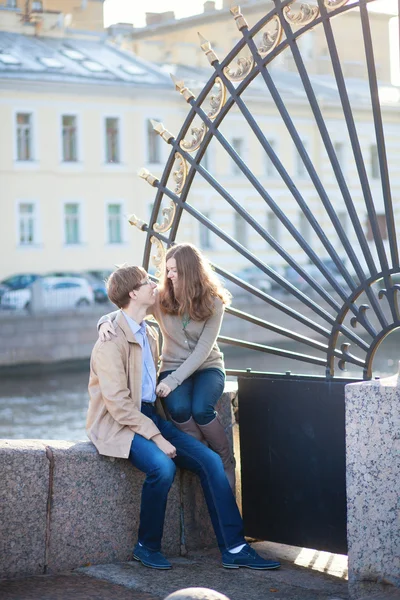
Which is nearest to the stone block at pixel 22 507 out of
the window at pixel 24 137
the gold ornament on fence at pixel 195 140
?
the gold ornament on fence at pixel 195 140

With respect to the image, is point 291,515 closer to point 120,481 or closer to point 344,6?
point 120,481

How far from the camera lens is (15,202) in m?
33.6

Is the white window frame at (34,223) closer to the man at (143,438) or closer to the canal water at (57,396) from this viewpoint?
the canal water at (57,396)

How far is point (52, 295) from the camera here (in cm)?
3034

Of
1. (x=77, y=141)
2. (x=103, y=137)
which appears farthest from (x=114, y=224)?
(x=77, y=141)

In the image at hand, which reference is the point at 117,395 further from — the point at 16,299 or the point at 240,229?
the point at 240,229

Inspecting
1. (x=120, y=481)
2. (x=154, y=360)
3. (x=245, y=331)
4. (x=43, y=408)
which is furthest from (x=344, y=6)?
(x=245, y=331)

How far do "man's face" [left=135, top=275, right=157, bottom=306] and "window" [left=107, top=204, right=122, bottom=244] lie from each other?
30.8 metres

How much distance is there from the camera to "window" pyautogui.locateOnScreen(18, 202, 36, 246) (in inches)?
1320

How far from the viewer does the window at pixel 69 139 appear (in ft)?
114

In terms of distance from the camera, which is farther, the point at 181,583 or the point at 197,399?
the point at 197,399

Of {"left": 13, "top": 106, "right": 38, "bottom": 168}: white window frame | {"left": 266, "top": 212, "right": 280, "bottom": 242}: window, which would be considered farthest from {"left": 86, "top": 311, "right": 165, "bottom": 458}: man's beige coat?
{"left": 266, "top": 212, "right": 280, "bottom": 242}: window

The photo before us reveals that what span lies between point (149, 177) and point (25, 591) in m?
2.09

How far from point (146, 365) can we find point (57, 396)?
757 inches
